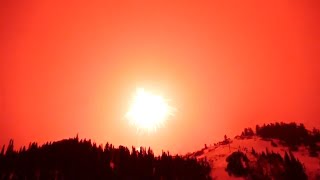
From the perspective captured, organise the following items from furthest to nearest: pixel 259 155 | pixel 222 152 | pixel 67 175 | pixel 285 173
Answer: pixel 222 152
pixel 259 155
pixel 285 173
pixel 67 175

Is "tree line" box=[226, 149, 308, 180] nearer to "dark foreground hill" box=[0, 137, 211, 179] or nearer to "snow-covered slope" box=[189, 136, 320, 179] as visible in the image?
"snow-covered slope" box=[189, 136, 320, 179]

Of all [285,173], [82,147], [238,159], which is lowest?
[285,173]

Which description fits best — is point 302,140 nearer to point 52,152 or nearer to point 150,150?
point 150,150

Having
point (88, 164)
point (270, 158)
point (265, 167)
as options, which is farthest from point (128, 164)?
point (270, 158)

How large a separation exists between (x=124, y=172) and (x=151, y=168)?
42.3 ft

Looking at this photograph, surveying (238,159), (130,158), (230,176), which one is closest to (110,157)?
(130,158)

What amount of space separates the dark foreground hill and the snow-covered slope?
739cm

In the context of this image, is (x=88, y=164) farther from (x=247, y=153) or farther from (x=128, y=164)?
(x=247, y=153)

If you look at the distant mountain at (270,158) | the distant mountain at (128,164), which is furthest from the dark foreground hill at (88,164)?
the distant mountain at (270,158)

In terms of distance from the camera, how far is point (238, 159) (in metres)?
147

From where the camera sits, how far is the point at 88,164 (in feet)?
382

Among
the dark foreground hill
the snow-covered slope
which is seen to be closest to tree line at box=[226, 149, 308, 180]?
the snow-covered slope

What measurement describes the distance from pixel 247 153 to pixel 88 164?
92186 mm

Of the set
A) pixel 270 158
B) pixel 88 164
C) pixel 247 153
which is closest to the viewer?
pixel 88 164
